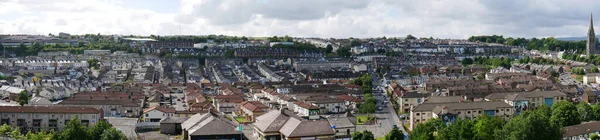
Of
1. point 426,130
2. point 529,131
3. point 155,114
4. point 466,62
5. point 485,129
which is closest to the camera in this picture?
point 529,131

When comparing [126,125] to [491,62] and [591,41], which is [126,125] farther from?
[591,41]

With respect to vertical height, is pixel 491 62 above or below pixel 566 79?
above

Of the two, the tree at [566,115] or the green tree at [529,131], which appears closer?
the green tree at [529,131]

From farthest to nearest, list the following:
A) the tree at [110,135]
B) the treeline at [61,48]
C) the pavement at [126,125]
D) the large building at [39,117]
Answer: the treeline at [61,48], the large building at [39,117], the pavement at [126,125], the tree at [110,135]

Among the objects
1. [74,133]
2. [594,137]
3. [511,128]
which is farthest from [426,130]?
[74,133]

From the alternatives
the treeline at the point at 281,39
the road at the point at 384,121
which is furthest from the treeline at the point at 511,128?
the treeline at the point at 281,39

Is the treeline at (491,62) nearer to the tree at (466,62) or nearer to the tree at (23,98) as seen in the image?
the tree at (466,62)
